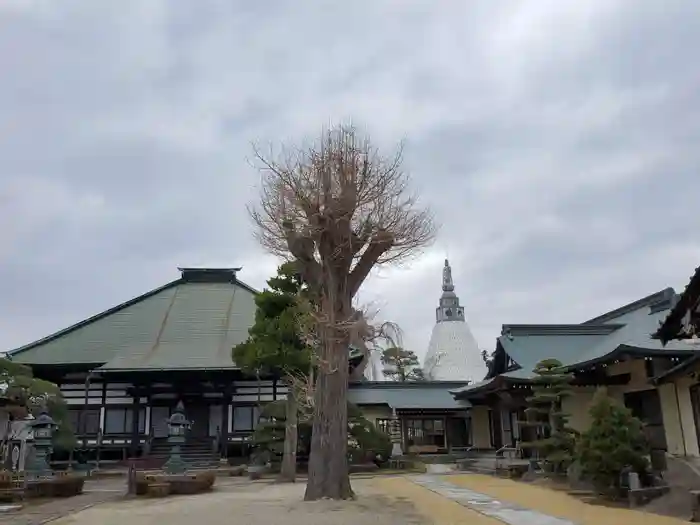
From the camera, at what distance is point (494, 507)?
1184 centimetres

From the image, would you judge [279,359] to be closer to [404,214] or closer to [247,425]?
[247,425]

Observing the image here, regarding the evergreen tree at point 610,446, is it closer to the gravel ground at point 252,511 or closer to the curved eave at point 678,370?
the curved eave at point 678,370

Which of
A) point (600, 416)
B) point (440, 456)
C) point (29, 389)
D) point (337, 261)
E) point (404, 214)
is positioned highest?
point (404, 214)

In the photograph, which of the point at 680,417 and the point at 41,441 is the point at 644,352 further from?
the point at 41,441

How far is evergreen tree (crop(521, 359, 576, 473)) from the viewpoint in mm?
17359

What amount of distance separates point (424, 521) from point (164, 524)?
4204 mm

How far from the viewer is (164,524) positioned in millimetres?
10070

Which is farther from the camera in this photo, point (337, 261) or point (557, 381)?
point (557, 381)

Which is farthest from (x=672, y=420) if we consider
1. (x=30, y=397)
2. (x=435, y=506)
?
(x=30, y=397)

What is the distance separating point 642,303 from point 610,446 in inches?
508

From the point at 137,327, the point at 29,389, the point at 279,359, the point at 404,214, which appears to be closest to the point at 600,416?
the point at 404,214

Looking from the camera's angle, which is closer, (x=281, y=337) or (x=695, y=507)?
(x=695, y=507)

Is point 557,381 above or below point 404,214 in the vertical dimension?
below

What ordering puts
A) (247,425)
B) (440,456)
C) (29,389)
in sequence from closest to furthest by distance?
1. (29,389)
2. (247,425)
3. (440,456)
